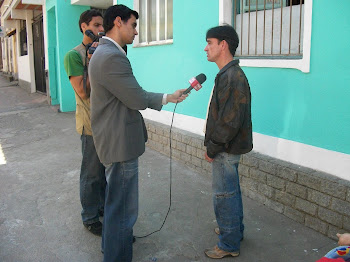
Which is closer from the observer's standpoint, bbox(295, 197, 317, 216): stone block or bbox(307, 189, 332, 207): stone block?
bbox(307, 189, 332, 207): stone block

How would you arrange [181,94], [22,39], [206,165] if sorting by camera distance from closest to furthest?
[181,94] < [206,165] < [22,39]

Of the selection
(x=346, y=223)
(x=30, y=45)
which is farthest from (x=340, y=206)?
(x=30, y=45)

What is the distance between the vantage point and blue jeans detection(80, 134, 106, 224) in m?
3.41

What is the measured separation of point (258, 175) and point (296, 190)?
0.54 m

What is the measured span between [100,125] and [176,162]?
3.02m

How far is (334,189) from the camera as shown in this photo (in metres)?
3.14

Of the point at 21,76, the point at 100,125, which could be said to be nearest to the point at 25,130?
the point at 100,125

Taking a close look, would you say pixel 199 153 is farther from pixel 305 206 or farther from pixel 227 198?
pixel 227 198

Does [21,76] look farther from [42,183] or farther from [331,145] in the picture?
[331,145]

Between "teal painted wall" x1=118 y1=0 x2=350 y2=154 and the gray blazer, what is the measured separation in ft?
5.08

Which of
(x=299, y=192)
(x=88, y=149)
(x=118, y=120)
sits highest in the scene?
(x=118, y=120)

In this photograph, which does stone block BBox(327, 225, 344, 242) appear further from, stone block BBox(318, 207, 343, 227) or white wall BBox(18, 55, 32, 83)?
white wall BBox(18, 55, 32, 83)

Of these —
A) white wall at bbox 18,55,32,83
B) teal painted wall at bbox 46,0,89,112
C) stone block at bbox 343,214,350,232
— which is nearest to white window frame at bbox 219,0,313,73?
stone block at bbox 343,214,350,232

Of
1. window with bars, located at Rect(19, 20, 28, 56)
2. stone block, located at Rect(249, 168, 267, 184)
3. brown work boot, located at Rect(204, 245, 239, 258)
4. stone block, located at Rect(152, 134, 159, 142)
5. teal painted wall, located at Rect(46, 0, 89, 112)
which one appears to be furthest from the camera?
window with bars, located at Rect(19, 20, 28, 56)
